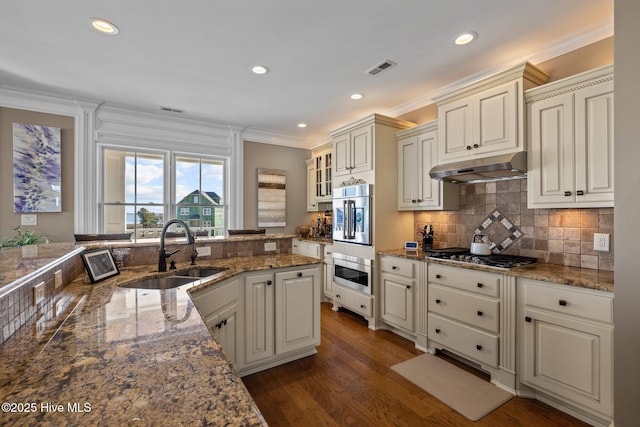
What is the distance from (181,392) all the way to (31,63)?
371 cm

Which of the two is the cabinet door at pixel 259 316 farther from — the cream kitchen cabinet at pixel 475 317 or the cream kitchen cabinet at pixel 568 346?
the cream kitchen cabinet at pixel 568 346

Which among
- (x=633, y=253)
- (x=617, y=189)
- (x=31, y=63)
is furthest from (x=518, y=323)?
(x=31, y=63)

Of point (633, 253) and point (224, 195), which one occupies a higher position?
point (224, 195)

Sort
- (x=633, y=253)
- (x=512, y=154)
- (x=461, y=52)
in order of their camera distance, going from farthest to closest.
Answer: (x=461, y=52) → (x=512, y=154) → (x=633, y=253)

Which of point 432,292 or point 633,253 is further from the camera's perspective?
point 432,292

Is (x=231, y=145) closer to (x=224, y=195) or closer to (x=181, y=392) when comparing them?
(x=224, y=195)

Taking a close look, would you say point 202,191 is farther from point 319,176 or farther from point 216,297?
point 216,297

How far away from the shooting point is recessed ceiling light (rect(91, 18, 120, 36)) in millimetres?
2169

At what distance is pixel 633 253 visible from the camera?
1.41 m

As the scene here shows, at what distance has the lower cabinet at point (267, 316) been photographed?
2.05 metres

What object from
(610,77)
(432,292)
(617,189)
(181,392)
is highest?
(610,77)

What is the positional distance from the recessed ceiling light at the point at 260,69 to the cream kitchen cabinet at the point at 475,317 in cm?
250

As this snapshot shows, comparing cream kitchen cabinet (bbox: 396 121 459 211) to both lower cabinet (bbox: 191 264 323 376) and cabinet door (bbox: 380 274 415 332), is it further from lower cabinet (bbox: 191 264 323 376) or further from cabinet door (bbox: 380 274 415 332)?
lower cabinet (bbox: 191 264 323 376)

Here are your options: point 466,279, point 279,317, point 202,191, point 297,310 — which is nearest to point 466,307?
point 466,279
